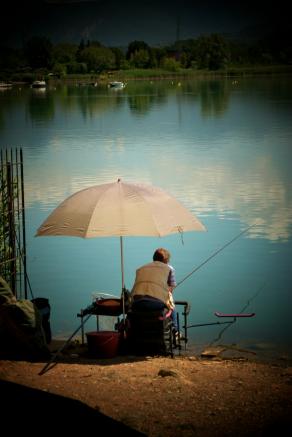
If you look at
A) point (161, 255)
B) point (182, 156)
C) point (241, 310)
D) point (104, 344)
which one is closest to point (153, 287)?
point (161, 255)

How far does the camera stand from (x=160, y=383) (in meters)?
7.41

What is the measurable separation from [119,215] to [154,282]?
0.87 m

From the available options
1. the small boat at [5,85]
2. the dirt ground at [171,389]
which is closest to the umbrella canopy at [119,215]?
the dirt ground at [171,389]

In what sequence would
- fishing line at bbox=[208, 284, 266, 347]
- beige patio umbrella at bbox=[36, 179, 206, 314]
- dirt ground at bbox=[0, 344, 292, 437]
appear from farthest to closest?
fishing line at bbox=[208, 284, 266, 347], beige patio umbrella at bbox=[36, 179, 206, 314], dirt ground at bbox=[0, 344, 292, 437]

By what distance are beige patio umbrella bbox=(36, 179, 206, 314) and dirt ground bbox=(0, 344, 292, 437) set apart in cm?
142

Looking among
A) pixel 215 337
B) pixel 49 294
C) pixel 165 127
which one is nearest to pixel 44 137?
pixel 165 127

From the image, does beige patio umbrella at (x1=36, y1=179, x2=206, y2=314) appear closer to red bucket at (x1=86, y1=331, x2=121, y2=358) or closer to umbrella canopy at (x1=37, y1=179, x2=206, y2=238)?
umbrella canopy at (x1=37, y1=179, x2=206, y2=238)

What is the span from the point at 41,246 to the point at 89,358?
1060 cm

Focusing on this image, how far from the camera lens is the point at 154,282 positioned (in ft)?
28.3

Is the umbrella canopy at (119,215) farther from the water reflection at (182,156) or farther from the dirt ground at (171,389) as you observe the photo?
the water reflection at (182,156)

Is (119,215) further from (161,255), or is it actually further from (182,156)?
(182,156)

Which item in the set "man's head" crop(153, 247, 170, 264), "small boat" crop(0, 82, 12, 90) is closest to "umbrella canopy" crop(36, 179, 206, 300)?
"man's head" crop(153, 247, 170, 264)

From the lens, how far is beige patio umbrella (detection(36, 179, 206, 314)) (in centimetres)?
881

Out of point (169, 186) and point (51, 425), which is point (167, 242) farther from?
point (51, 425)
